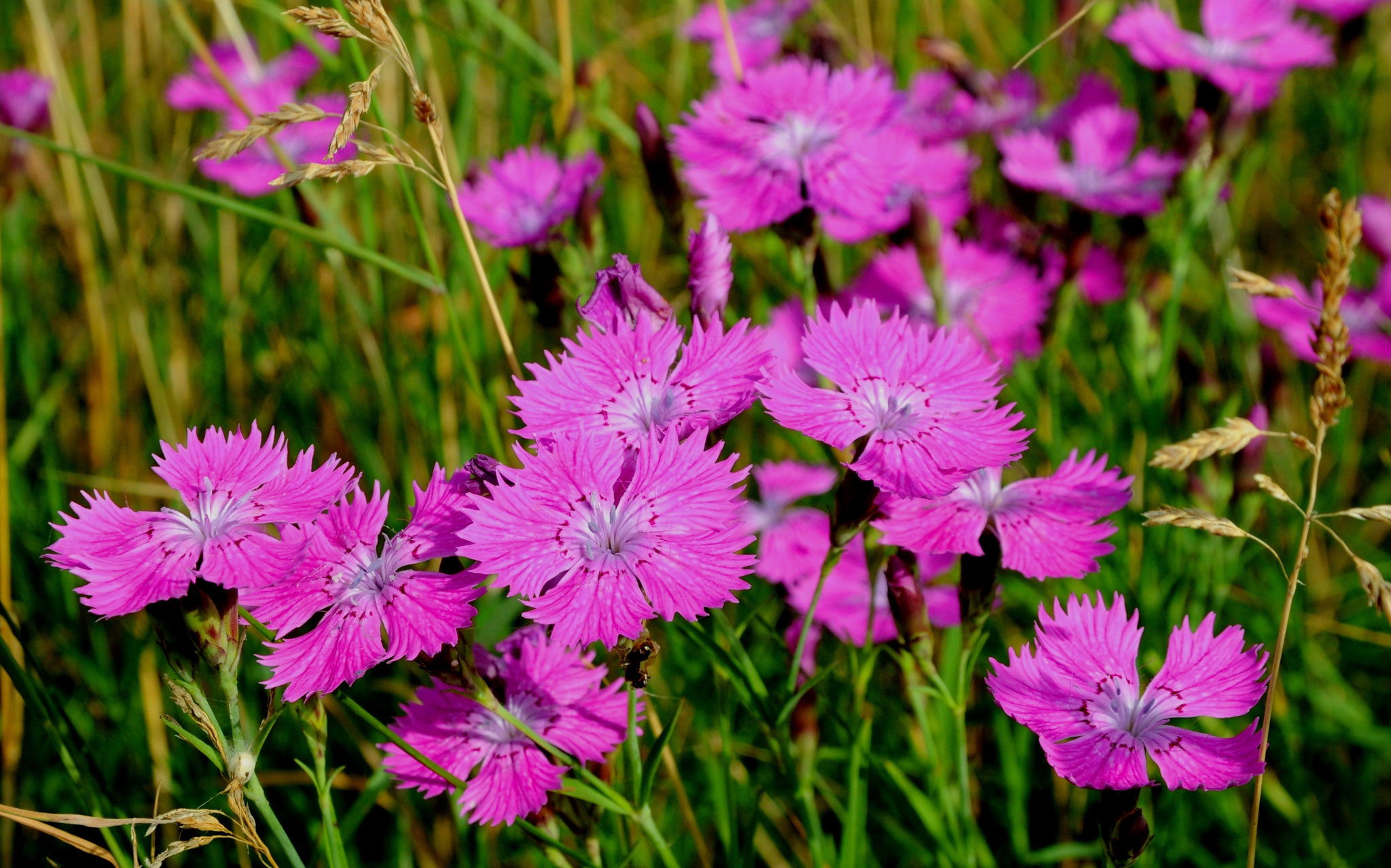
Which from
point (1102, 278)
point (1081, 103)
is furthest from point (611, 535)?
point (1081, 103)

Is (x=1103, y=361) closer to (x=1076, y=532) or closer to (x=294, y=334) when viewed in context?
(x=1076, y=532)

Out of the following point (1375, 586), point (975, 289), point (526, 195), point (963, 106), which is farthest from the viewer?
point (963, 106)

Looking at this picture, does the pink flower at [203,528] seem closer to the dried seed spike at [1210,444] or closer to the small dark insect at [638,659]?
the small dark insect at [638,659]

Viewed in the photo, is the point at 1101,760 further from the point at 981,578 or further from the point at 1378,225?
the point at 1378,225

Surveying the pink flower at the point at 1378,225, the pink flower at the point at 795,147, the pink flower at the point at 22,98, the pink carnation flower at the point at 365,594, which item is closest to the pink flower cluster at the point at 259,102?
the pink flower at the point at 22,98

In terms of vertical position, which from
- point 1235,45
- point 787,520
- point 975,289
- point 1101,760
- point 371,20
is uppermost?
point 371,20

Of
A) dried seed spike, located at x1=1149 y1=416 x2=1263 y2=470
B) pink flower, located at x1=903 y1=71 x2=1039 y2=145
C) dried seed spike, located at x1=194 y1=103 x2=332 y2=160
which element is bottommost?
pink flower, located at x1=903 y1=71 x2=1039 y2=145

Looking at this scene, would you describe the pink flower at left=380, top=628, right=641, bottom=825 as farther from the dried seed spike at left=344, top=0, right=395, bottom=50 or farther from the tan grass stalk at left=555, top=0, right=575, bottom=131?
the tan grass stalk at left=555, top=0, right=575, bottom=131

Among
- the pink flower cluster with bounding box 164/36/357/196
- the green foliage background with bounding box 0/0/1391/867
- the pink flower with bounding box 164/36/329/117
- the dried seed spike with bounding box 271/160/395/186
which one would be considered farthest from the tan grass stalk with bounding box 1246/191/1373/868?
the pink flower with bounding box 164/36/329/117
